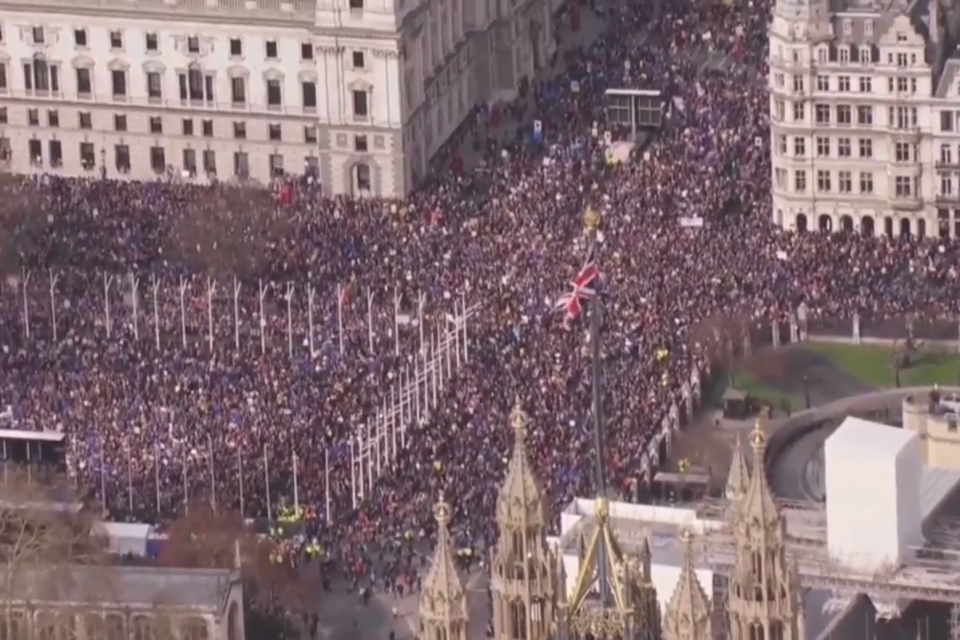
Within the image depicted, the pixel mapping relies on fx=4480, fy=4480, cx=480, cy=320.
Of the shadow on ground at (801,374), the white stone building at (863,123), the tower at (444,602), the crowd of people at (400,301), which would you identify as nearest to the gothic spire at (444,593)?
the tower at (444,602)

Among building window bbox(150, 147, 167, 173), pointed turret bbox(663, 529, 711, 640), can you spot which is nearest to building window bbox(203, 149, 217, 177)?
building window bbox(150, 147, 167, 173)

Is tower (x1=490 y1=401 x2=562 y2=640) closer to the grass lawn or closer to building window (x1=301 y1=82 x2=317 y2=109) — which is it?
the grass lawn

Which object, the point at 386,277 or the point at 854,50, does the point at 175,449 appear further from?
the point at 854,50

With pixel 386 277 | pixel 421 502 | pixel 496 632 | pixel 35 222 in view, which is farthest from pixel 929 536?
pixel 35 222

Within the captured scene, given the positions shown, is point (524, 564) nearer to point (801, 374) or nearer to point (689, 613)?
point (689, 613)

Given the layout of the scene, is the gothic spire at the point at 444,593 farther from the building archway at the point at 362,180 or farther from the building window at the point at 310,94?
the building window at the point at 310,94

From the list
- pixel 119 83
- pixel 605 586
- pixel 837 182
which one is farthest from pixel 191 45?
pixel 605 586
